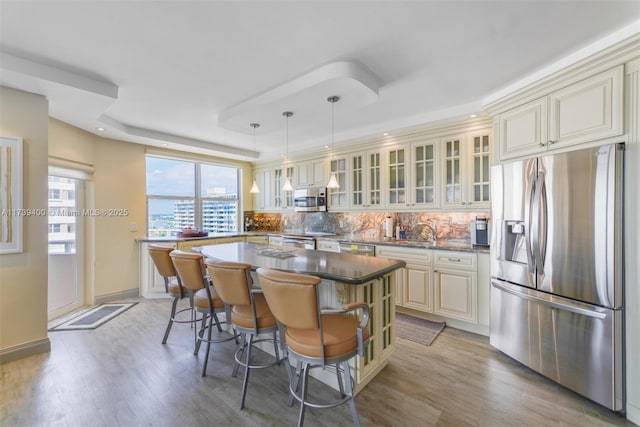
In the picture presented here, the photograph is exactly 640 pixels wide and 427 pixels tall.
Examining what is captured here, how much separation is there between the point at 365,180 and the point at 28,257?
13.7ft

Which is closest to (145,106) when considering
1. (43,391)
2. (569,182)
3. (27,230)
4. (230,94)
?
(230,94)

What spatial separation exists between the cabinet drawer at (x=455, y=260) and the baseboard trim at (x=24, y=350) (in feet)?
14.2

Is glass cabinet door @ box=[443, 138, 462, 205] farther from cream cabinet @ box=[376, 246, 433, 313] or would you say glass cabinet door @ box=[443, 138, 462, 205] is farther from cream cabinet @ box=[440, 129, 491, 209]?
cream cabinet @ box=[376, 246, 433, 313]

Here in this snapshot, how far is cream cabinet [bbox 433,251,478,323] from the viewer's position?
315 centimetres

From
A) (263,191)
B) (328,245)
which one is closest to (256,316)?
(328,245)

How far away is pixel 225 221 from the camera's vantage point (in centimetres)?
624

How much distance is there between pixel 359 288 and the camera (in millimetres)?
2086

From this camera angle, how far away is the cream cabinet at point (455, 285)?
315cm

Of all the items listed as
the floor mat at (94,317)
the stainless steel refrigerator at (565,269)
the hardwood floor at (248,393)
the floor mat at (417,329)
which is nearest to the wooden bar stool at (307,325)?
the hardwood floor at (248,393)

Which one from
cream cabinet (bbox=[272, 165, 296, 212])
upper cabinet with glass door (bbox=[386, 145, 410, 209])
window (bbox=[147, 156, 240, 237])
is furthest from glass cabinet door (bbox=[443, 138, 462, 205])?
window (bbox=[147, 156, 240, 237])

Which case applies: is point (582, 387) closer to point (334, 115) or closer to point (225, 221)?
point (334, 115)

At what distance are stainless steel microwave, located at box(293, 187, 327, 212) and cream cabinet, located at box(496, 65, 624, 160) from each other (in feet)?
9.59

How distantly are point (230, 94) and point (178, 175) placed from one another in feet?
9.92

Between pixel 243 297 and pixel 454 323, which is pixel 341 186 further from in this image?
pixel 243 297
